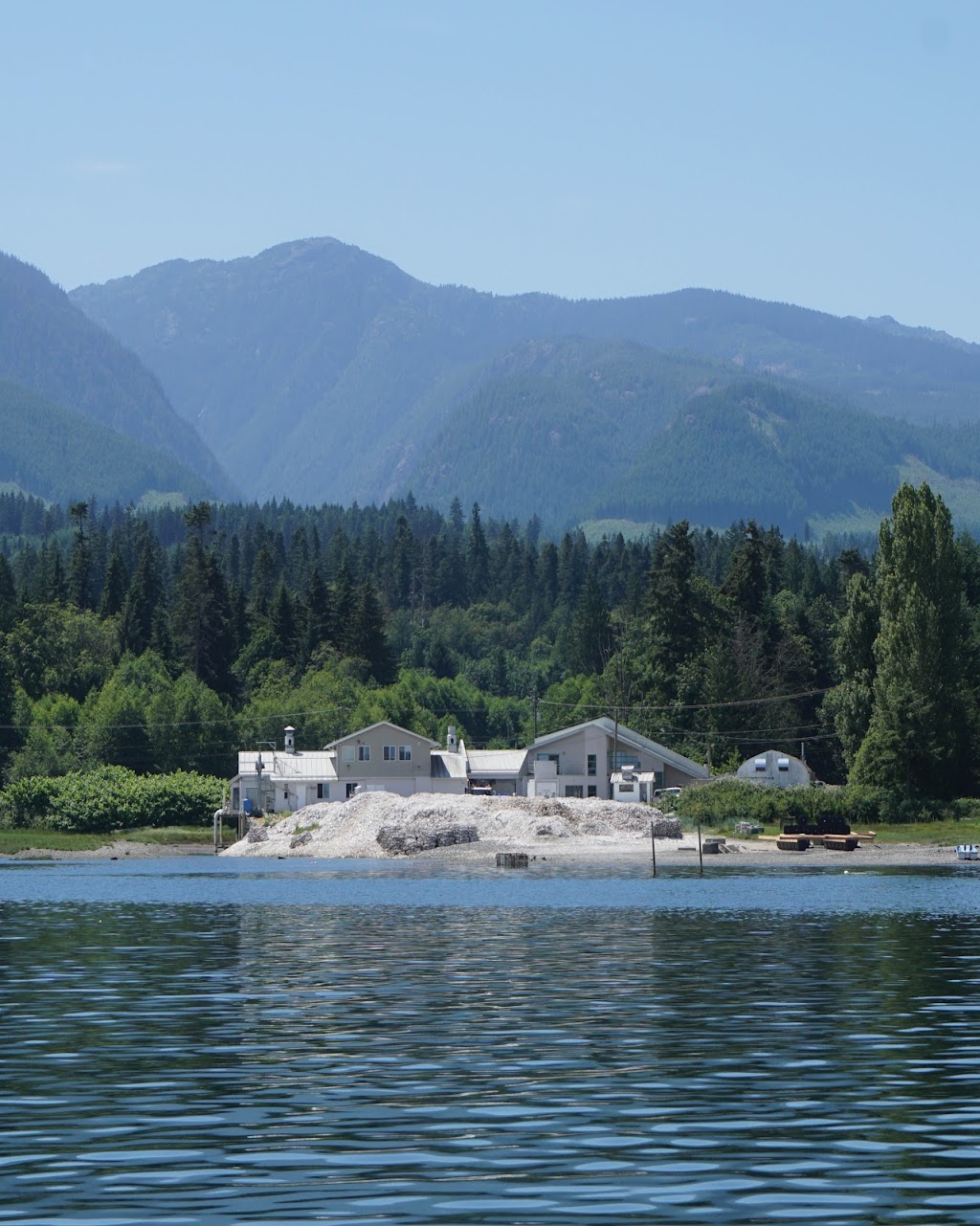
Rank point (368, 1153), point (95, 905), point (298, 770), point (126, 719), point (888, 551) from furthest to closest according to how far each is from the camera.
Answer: point (126, 719), point (298, 770), point (888, 551), point (95, 905), point (368, 1153)

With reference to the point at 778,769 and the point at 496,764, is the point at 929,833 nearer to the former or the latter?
the point at 778,769

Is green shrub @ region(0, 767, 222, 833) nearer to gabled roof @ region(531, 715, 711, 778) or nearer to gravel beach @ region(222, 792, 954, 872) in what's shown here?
gravel beach @ region(222, 792, 954, 872)

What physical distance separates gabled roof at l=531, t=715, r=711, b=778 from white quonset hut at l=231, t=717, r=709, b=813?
0.26ft

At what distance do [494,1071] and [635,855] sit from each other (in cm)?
8147

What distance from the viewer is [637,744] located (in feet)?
493

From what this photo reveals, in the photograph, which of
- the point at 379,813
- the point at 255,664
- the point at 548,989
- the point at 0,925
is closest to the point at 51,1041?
the point at 548,989

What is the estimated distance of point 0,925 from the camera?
60938 millimetres

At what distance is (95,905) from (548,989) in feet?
122

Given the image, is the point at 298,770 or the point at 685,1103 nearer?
the point at 685,1103

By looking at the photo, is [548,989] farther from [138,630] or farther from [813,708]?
[138,630]

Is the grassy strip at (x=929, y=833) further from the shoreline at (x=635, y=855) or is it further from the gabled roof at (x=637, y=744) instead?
the gabled roof at (x=637, y=744)

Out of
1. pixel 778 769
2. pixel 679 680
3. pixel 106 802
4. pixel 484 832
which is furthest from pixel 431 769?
pixel 484 832

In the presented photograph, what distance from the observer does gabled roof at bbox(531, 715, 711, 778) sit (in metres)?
149

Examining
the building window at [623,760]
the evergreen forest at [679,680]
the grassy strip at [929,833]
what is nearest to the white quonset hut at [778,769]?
the evergreen forest at [679,680]
